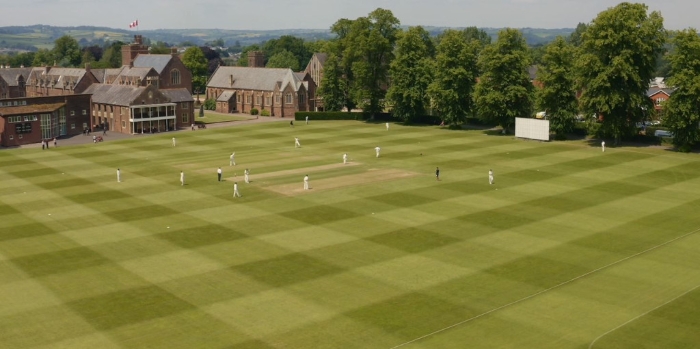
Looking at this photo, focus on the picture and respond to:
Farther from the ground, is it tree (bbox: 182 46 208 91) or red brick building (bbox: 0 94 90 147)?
tree (bbox: 182 46 208 91)

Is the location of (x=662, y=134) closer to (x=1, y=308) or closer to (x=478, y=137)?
(x=478, y=137)

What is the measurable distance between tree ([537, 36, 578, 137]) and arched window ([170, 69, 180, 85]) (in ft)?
237

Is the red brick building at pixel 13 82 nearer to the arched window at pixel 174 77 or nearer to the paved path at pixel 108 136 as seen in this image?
the arched window at pixel 174 77

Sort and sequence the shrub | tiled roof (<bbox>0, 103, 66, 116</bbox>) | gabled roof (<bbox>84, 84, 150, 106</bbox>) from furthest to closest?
the shrub
gabled roof (<bbox>84, 84, 150, 106</bbox>)
tiled roof (<bbox>0, 103, 66, 116</bbox>)

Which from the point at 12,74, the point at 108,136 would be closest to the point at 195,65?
the point at 12,74

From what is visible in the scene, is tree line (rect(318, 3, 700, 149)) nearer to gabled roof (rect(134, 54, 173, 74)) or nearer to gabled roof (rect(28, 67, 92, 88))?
gabled roof (rect(134, 54, 173, 74))

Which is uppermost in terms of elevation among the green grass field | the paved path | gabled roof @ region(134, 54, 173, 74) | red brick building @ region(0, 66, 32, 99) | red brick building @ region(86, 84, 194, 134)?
gabled roof @ region(134, 54, 173, 74)

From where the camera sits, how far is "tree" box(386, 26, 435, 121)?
10600 centimetres

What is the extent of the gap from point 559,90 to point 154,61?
7912 cm

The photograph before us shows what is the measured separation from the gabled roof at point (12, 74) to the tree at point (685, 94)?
400 ft

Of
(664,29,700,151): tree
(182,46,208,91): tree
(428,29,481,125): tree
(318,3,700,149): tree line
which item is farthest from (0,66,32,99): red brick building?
(664,29,700,151): tree

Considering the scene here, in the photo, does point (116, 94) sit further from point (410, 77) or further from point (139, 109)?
point (410, 77)

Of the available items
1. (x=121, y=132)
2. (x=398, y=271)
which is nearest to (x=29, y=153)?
(x=121, y=132)

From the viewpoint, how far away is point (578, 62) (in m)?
84.3
